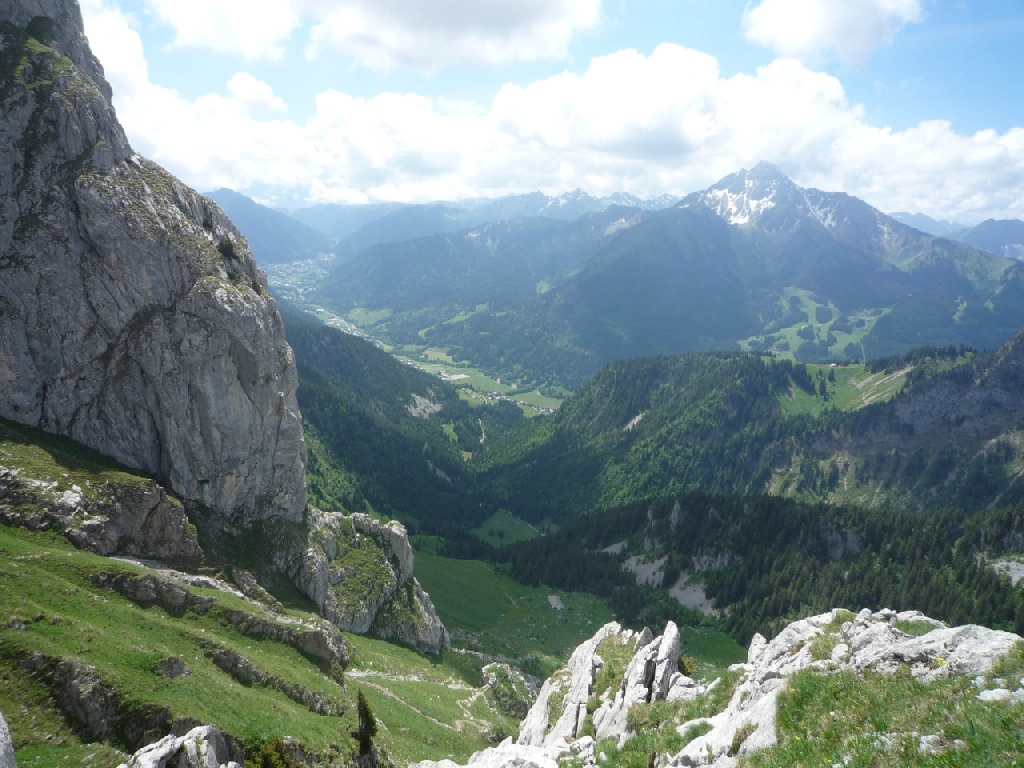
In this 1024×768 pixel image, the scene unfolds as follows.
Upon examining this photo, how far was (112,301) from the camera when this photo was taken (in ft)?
184

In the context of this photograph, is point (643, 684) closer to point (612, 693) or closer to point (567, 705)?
point (612, 693)

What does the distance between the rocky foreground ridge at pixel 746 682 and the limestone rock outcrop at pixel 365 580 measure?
1360 inches

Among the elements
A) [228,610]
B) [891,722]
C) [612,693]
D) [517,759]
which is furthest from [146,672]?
[891,722]

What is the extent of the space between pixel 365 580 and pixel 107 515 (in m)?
32.8

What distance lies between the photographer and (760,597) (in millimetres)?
122688

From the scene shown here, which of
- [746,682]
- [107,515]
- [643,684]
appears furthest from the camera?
[107,515]

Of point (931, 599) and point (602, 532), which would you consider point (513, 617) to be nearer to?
point (602, 532)

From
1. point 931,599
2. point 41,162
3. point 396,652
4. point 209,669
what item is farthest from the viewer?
point 931,599

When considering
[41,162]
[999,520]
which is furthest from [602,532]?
[41,162]

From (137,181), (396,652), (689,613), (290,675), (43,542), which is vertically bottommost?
(689,613)

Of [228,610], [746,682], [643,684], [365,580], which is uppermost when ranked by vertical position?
[746,682]

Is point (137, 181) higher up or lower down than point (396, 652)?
higher up

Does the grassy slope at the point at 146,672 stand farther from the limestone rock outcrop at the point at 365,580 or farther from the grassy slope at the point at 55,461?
the limestone rock outcrop at the point at 365,580

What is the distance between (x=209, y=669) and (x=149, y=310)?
128ft
